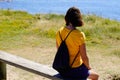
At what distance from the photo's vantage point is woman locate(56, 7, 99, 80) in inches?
180

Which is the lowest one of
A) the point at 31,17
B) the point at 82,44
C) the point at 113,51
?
the point at 31,17

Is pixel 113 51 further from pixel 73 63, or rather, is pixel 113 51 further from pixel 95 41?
pixel 73 63

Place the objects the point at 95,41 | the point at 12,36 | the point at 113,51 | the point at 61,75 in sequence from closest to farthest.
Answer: the point at 61,75, the point at 113,51, the point at 95,41, the point at 12,36

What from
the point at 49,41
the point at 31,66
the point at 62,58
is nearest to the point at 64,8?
the point at 49,41

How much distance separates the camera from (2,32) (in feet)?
39.8

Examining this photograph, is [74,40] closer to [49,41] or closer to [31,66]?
[31,66]

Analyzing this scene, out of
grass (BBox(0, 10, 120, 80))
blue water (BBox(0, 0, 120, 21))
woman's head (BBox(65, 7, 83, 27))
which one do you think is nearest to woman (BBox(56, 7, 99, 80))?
woman's head (BBox(65, 7, 83, 27))

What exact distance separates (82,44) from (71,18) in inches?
12.6

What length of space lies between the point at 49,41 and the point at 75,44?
629 cm

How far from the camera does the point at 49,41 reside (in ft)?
35.7

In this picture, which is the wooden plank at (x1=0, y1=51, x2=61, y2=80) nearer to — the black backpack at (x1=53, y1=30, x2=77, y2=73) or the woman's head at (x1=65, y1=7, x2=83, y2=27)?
the black backpack at (x1=53, y1=30, x2=77, y2=73)

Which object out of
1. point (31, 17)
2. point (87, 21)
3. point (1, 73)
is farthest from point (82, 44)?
point (31, 17)

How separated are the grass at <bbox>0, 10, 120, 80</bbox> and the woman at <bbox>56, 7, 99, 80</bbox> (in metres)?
2.48

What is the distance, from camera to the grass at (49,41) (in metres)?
8.11
